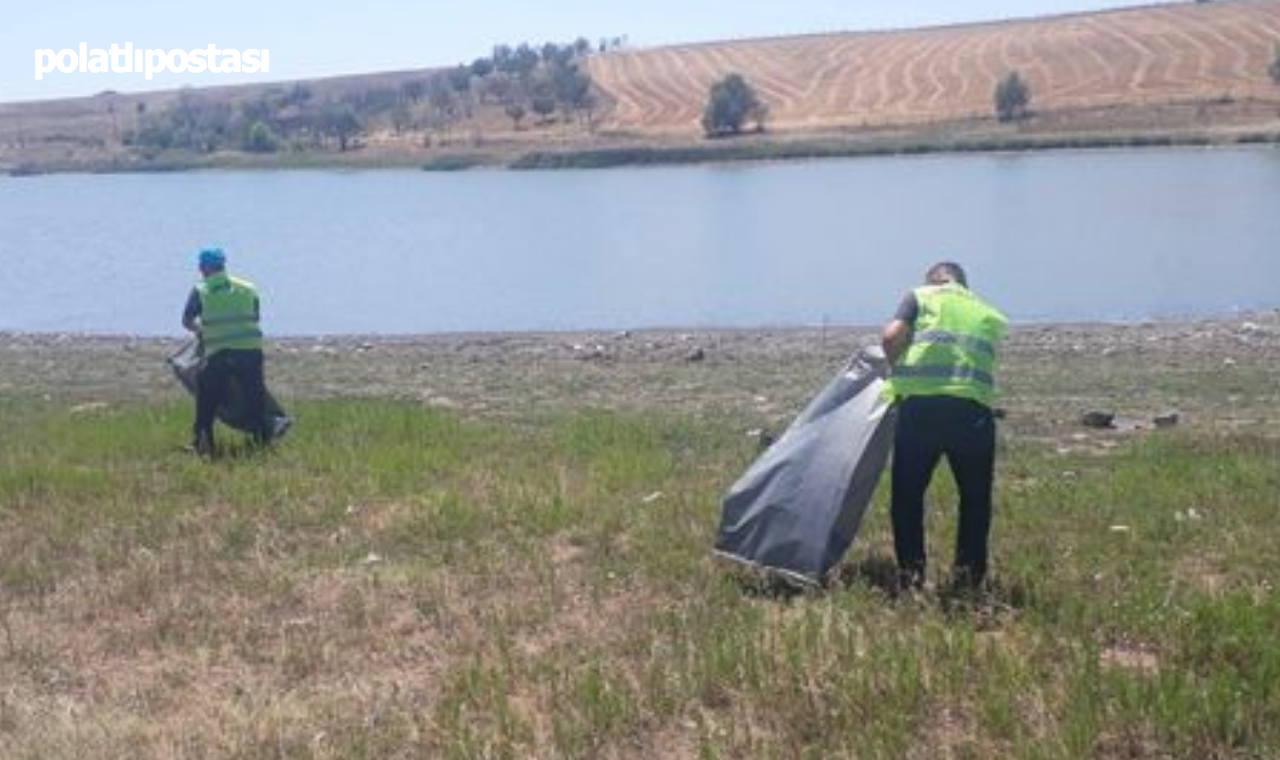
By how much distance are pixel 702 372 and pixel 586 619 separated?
14.3 metres

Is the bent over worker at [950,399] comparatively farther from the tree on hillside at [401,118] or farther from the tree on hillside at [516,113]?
the tree on hillside at [401,118]

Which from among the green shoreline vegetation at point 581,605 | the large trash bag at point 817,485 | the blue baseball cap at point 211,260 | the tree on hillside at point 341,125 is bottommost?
the tree on hillside at point 341,125

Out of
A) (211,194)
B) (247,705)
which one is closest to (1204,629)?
(247,705)

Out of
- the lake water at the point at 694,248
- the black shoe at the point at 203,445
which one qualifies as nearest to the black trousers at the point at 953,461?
the black shoe at the point at 203,445

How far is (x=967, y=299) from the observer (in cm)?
882

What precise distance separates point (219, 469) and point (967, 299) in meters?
6.23

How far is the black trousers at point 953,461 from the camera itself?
28.9ft

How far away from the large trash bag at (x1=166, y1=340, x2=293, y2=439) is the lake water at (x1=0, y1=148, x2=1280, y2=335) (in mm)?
18068

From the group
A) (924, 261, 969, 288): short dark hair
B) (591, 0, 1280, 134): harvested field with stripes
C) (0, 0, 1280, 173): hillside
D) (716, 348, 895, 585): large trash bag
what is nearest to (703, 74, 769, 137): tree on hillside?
(591, 0, 1280, 134): harvested field with stripes

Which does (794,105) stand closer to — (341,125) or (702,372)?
(341,125)

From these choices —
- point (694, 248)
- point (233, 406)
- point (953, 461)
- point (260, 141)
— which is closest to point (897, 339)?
point (953, 461)

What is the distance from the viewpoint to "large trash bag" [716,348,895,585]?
29.9ft

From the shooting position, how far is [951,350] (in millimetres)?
8742

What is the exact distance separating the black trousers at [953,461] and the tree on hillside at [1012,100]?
83.1 m
